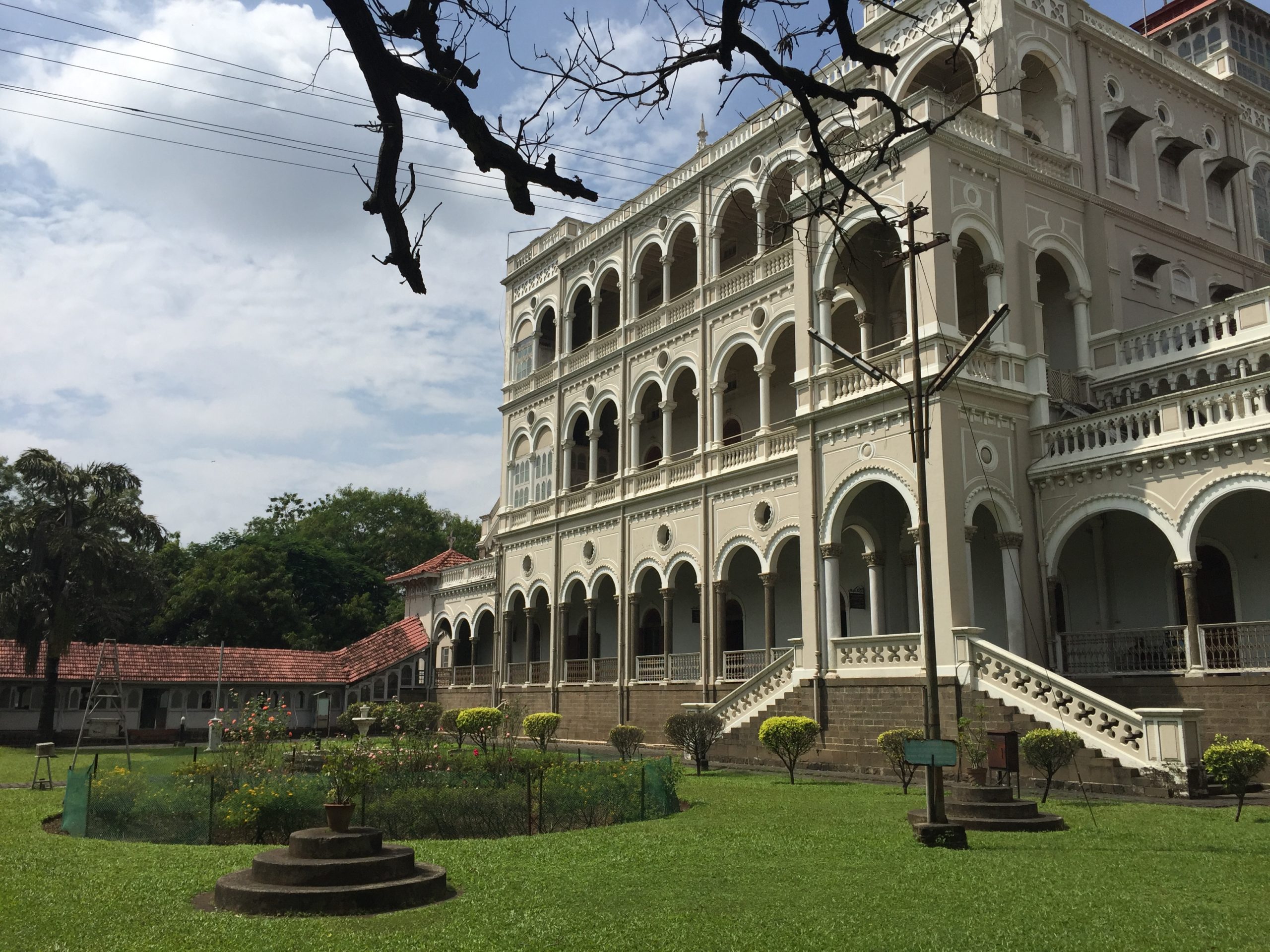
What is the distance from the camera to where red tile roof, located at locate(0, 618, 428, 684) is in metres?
38.5

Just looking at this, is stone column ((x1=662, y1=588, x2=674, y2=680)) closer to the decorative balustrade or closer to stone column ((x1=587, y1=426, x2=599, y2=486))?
stone column ((x1=587, y1=426, x2=599, y2=486))

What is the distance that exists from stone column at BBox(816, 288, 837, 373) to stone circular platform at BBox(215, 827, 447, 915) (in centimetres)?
1593

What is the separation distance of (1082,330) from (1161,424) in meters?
4.77

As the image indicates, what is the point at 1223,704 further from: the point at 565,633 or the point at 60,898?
the point at 565,633

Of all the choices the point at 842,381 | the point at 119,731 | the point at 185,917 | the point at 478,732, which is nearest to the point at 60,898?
the point at 185,917

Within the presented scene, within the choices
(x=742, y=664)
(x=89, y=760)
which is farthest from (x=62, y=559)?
(x=742, y=664)

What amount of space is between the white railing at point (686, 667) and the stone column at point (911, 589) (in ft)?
21.2

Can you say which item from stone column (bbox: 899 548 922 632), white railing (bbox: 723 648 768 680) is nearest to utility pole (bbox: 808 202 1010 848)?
stone column (bbox: 899 548 922 632)

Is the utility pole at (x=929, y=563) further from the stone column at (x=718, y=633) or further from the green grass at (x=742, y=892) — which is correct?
the stone column at (x=718, y=633)

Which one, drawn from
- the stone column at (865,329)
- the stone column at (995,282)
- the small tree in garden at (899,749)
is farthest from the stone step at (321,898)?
the stone column at (995,282)

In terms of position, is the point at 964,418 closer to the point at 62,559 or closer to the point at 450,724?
the point at 450,724

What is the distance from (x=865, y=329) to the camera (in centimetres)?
2275

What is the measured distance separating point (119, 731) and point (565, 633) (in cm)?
1767

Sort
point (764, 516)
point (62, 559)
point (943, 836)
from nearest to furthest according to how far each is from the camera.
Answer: point (943, 836) → point (764, 516) → point (62, 559)
